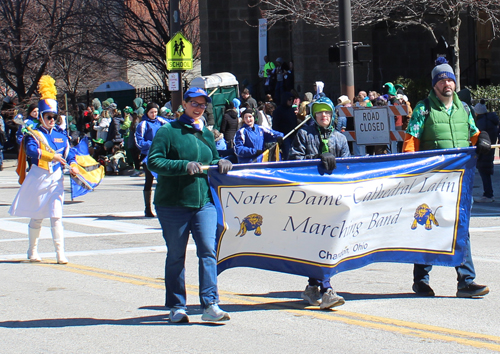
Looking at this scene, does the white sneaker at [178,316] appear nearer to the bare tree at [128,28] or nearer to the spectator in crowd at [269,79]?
the spectator in crowd at [269,79]

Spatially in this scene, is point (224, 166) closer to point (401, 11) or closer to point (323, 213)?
point (323, 213)

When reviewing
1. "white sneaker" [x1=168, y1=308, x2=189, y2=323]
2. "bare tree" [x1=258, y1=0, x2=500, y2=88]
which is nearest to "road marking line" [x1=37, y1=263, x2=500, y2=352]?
"white sneaker" [x1=168, y1=308, x2=189, y2=323]

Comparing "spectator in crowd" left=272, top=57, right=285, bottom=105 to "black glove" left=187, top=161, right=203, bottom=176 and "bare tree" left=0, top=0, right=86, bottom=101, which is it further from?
"black glove" left=187, top=161, right=203, bottom=176

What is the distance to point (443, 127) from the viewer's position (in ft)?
23.0

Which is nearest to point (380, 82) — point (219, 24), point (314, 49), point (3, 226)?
point (314, 49)

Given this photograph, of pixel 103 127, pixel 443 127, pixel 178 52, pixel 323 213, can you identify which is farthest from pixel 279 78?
pixel 323 213

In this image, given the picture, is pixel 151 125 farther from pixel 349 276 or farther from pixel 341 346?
pixel 341 346

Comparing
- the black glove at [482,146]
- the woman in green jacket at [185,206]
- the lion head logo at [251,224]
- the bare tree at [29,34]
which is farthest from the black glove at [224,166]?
the bare tree at [29,34]

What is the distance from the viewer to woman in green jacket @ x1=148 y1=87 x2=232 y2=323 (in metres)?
6.04

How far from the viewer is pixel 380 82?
30.0m

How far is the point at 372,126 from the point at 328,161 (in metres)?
10.4

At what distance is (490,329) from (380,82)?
2486 centimetres

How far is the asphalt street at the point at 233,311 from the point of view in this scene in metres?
5.59

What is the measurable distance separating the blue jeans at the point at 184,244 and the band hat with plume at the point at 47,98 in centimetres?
378
